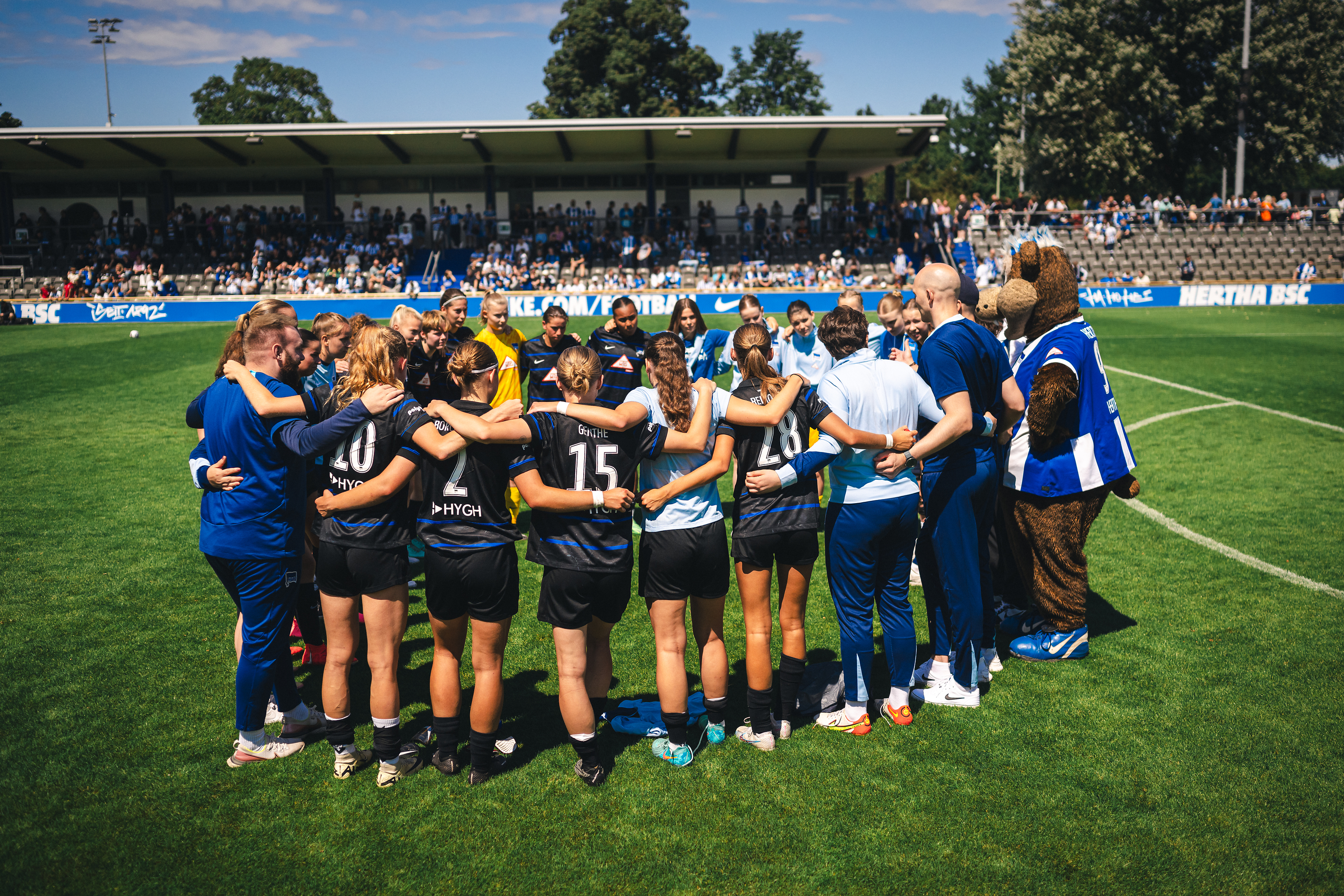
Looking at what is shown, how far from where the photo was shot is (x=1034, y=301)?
5.52 meters

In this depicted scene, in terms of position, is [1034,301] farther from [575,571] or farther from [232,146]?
[232,146]

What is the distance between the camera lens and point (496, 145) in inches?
1380

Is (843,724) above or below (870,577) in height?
below

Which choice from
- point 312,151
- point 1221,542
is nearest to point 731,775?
point 1221,542

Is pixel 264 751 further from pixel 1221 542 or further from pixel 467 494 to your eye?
pixel 1221 542

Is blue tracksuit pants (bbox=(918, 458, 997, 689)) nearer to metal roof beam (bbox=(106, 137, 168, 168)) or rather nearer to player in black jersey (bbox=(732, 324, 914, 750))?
player in black jersey (bbox=(732, 324, 914, 750))

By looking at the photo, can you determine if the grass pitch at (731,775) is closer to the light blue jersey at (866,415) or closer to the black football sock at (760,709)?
the black football sock at (760,709)

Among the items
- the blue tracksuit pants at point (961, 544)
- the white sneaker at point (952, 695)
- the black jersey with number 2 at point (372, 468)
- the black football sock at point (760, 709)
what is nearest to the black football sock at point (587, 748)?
the black football sock at point (760, 709)

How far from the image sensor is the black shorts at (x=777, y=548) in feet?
14.4

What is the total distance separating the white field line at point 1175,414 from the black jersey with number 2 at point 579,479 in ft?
34.5

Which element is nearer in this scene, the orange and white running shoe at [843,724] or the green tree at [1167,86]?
the orange and white running shoe at [843,724]

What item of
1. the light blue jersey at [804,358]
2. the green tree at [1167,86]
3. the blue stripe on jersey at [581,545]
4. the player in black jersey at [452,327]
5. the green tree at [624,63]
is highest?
the green tree at [624,63]

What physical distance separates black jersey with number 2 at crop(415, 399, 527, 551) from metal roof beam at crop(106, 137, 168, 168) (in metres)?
37.7

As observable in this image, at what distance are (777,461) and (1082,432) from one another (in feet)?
8.14
